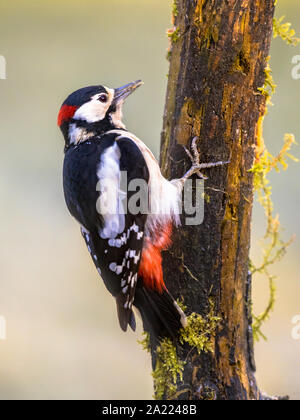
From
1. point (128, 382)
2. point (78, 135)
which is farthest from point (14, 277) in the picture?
point (78, 135)

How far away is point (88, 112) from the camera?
2.69 m

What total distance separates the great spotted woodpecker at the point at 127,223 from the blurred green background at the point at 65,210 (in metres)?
1.94

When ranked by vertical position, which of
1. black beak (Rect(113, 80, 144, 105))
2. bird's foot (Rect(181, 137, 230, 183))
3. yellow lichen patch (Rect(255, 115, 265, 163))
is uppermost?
black beak (Rect(113, 80, 144, 105))

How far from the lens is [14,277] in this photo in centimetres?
534

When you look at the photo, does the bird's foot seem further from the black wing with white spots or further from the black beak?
the black beak

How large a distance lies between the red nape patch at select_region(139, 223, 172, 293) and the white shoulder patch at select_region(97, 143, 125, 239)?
154 millimetres

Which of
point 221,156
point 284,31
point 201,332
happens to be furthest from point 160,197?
point 284,31

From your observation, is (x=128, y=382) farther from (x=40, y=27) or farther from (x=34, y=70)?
(x=40, y=27)

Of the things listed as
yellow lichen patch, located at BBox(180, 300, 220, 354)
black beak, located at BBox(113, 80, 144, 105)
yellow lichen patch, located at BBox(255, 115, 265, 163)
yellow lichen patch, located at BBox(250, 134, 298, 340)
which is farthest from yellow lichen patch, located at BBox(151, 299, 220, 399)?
black beak, located at BBox(113, 80, 144, 105)

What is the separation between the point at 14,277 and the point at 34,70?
3.23m

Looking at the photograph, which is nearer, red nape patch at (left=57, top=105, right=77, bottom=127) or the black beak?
red nape patch at (left=57, top=105, right=77, bottom=127)

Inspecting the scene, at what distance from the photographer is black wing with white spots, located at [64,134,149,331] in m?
2.41

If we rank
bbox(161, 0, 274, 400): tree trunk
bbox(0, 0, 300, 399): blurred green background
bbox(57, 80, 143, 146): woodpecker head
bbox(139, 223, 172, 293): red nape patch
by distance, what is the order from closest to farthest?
bbox(161, 0, 274, 400): tree trunk
bbox(139, 223, 172, 293): red nape patch
bbox(57, 80, 143, 146): woodpecker head
bbox(0, 0, 300, 399): blurred green background

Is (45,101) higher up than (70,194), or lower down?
higher up
